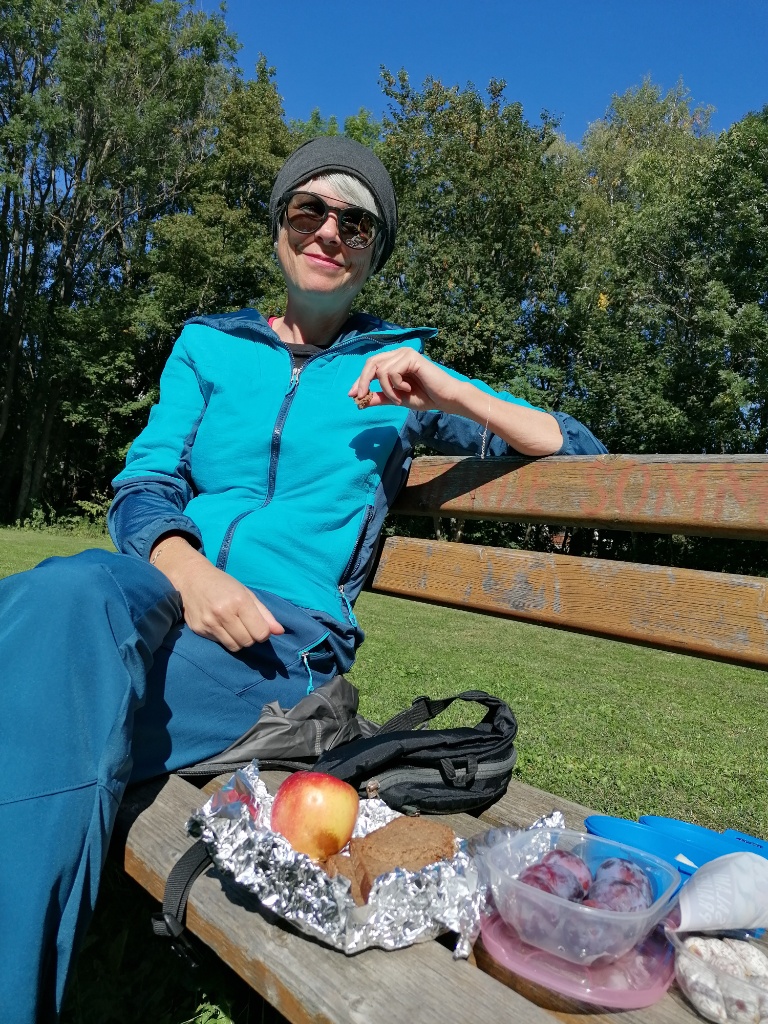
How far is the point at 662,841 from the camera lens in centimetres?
165

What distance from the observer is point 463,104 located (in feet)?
82.7

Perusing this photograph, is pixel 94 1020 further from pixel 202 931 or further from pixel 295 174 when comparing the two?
pixel 295 174

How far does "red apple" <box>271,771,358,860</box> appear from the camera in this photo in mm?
1384

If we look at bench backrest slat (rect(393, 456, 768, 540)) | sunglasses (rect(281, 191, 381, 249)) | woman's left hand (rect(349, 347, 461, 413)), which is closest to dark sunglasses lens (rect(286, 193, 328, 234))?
sunglasses (rect(281, 191, 381, 249))

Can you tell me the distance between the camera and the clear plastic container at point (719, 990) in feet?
3.34

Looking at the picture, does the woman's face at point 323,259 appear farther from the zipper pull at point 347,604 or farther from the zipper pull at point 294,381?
the zipper pull at point 347,604

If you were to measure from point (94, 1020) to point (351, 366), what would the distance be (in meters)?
1.74

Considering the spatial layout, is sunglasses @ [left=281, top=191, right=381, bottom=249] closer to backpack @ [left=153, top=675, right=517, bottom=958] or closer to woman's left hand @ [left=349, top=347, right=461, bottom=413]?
woman's left hand @ [left=349, top=347, right=461, bottom=413]

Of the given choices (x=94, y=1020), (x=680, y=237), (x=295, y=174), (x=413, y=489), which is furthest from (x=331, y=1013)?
(x=680, y=237)

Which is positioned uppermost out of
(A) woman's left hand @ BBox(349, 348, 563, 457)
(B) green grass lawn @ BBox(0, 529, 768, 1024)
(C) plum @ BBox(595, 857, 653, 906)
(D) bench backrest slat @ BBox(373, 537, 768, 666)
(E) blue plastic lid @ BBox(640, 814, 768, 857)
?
(A) woman's left hand @ BBox(349, 348, 563, 457)

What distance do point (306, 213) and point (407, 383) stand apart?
2.21 ft

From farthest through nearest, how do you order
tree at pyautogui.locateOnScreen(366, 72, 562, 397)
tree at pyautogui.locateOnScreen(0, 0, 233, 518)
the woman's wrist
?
1. tree at pyautogui.locateOnScreen(366, 72, 562, 397)
2. tree at pyautogui.locateOnScreen(0, 0, 233, 518)
3. the woman's wrist

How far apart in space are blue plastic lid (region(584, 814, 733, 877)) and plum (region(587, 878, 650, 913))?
17.2 inches

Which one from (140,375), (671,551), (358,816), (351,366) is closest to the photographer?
(358,816)
